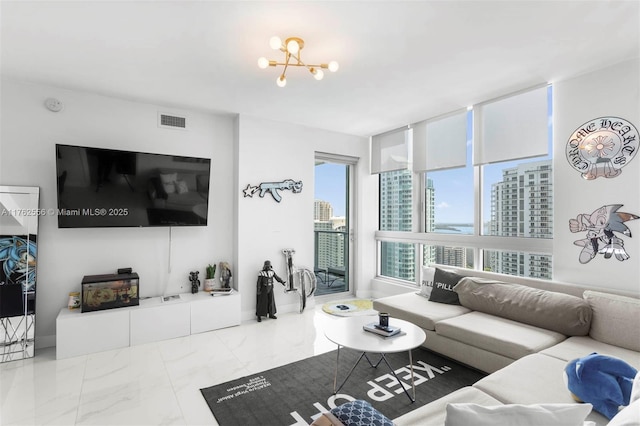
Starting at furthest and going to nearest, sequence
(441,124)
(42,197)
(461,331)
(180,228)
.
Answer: (441,124), (180,228), (42,197), (461,331)

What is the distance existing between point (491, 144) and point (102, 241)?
180 inches

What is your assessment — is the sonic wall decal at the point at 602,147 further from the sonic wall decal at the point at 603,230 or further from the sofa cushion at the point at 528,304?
the sofa cushion at the point at 528,304

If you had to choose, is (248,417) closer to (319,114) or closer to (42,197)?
(42,197)

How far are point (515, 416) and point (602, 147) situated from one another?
3.06m

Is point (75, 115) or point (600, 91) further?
point (75, 115)

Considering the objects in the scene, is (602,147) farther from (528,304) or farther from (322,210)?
(322,210)

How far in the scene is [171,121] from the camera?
4.00 meters

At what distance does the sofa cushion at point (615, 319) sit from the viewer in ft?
7.61

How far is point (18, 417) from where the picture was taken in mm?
2191

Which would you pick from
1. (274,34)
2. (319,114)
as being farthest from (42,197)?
(319,114)

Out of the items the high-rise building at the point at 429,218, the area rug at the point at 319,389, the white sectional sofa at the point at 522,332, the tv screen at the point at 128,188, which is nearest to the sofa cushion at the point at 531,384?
the white sectional sofa at the point at 522,332

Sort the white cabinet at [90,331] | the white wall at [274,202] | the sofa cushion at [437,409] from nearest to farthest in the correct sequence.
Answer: the sofa cushion at [437,409]
the white cabinet at [90,331]
the white wall at [274,202]

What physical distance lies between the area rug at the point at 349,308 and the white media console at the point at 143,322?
4.49ft

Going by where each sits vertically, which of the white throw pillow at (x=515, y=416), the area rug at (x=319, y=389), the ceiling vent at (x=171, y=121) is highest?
the ceiling vent at (x=171, y=121)
